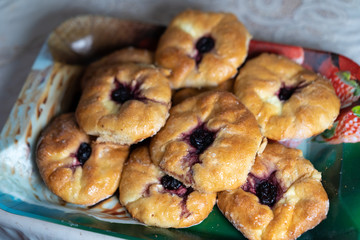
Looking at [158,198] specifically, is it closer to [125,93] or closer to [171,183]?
[171,183]

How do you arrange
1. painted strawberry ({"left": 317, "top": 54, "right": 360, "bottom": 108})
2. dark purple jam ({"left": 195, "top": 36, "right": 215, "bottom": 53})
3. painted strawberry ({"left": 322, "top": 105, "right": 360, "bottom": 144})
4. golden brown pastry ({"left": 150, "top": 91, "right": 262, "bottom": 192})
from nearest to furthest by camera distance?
golden brown pastry ({"left": 150, "top": 91, "right": 262, "bottom": 192}), painted strawberry ({"left": 322, "top": 105, "right": 360, "bottom": 144}), painted strawberry ({"left": 317, "top": 54, "right": 360, "bottom": 108}), dark purple jam ({"left": 195, "top": 36, "right": 215, "bottom": 53})

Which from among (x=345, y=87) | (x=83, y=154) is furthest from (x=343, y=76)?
(x=83, y=154)

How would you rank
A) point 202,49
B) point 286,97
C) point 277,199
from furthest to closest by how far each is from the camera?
point 202,49
point 286,97
point 277,199

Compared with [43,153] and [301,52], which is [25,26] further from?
[301,52]

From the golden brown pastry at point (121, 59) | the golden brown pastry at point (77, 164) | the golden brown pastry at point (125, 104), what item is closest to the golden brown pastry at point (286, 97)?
the golden brown pastry at point (125, 104)

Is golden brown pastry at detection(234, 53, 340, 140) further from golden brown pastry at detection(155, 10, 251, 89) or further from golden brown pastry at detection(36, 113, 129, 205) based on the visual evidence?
golden brown pastry at detection(36, 113, 129, 205)

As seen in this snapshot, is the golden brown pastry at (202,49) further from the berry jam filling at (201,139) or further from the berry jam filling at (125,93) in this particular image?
the berry jam filling at (201,139)

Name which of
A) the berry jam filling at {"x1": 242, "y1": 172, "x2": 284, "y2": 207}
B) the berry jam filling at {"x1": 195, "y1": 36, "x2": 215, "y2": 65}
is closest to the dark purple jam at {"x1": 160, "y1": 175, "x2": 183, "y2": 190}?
the berry jam filling at {"x1": 242, "y1": 172, "x2": 284, "y2": 207}
